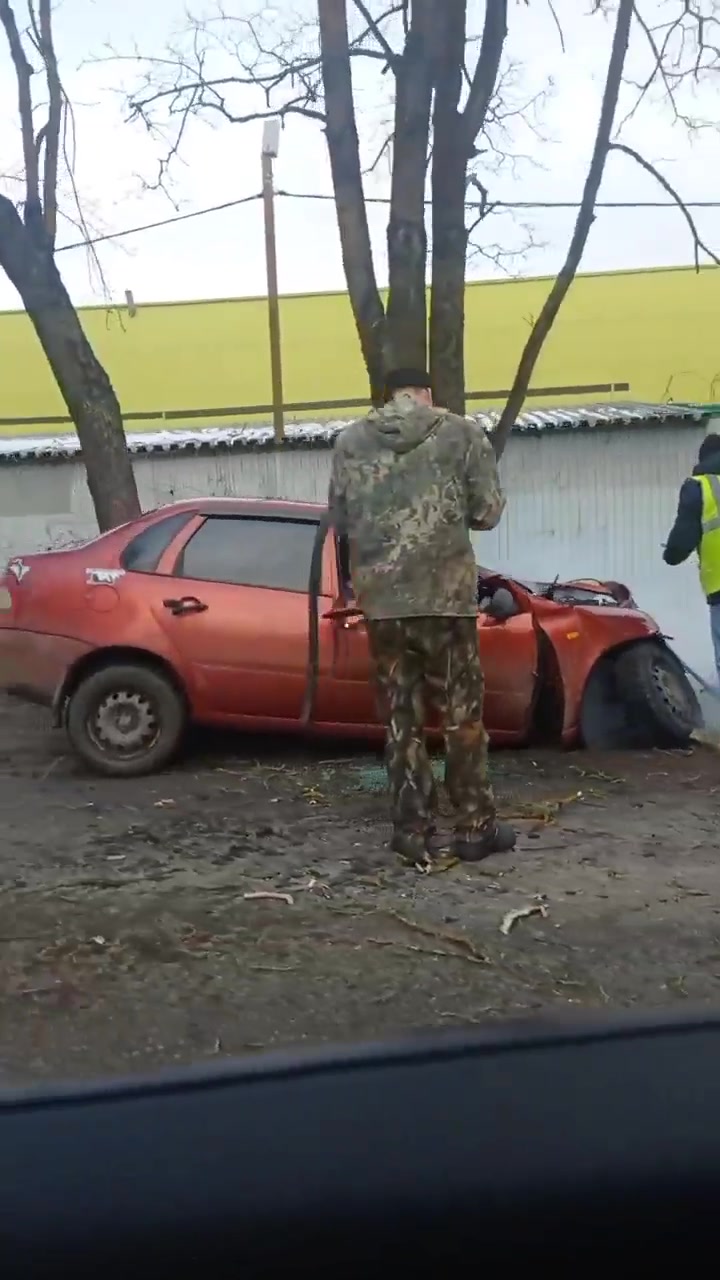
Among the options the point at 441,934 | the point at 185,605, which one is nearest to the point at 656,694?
the point at 185,605

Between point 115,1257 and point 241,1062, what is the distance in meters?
0.19

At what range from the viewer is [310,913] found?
14.9 ft

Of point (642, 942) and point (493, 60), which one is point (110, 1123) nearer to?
point (642, 942)

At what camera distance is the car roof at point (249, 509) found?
7211mm

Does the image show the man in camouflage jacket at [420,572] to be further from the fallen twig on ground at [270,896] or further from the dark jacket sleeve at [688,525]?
the dark jacket sleeve at [688,525]

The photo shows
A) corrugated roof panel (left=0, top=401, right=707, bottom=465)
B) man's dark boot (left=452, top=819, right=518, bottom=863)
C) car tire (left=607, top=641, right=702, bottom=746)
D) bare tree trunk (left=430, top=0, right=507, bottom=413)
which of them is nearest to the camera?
man's dark boot (left=452, top=819, right=518, bottom=863)

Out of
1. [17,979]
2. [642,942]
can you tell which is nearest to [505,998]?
[642,942]

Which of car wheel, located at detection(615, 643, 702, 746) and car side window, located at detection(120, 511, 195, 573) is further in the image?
car wheel, located at detection(615, 643, 702, 746)

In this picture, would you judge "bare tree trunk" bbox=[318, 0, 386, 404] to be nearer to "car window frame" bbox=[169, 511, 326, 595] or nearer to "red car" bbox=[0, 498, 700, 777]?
"car window frame" bbox=[169, 511, 326, 595]

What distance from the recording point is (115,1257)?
111cm

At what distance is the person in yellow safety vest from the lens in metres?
8.01

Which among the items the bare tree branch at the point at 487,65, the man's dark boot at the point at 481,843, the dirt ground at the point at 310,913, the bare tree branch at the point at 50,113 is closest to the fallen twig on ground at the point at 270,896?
the dirt ground at the point at 310,913

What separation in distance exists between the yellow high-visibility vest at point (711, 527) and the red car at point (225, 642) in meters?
0.97

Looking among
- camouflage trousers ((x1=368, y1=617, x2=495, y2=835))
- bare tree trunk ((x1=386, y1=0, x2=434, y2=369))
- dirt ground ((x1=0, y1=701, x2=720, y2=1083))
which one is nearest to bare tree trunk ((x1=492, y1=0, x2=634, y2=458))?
bare tree trunk ((x1=386, y1=0, x2=434, y2=369))
